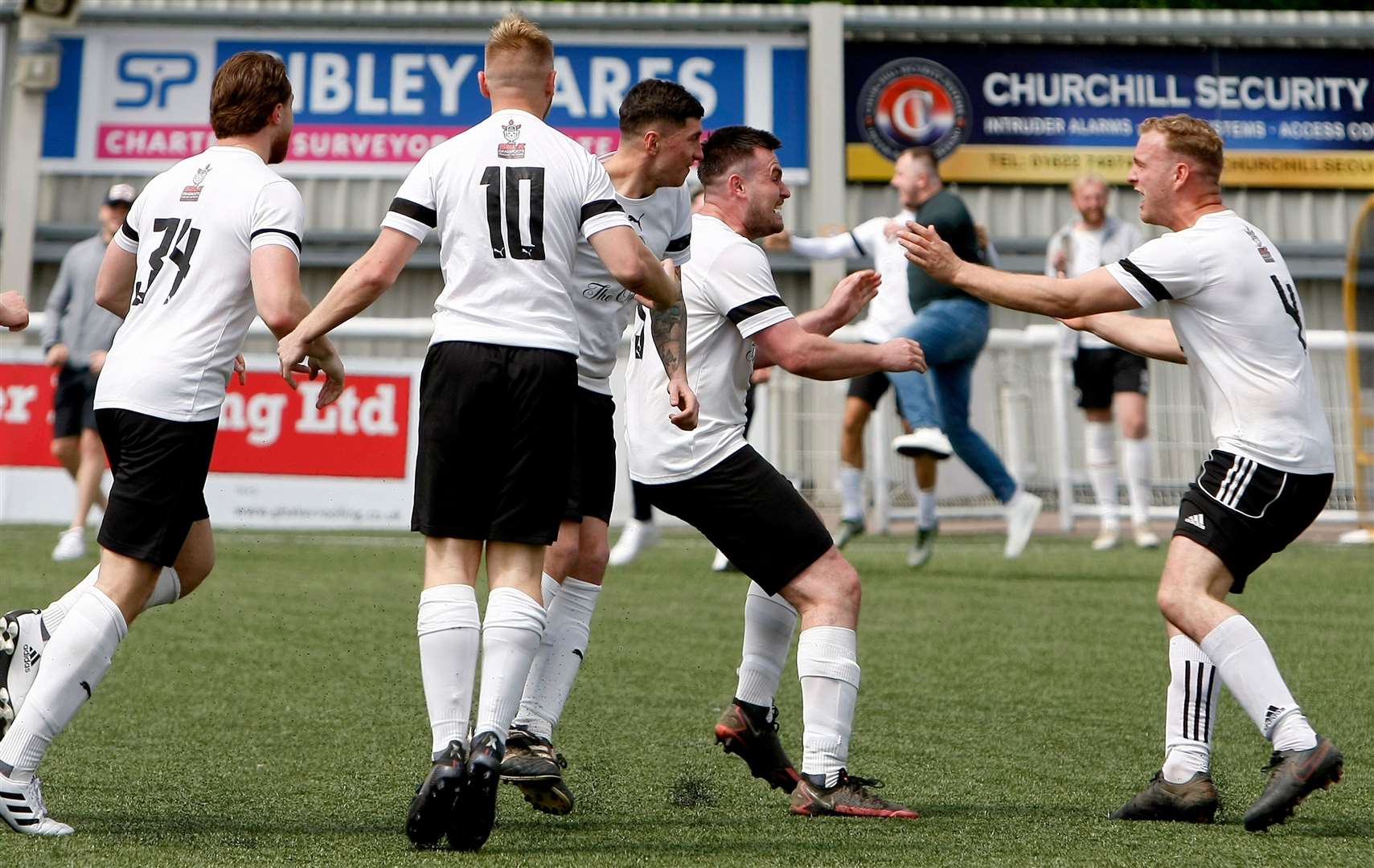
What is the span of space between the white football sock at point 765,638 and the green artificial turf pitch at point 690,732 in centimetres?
31

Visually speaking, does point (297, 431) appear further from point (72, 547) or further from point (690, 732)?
point (690, 732)

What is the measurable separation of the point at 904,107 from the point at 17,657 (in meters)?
15.4

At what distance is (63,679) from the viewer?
3.69 m

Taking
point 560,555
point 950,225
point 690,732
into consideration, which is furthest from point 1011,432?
point 560,555

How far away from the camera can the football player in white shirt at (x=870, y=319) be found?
31.0ft

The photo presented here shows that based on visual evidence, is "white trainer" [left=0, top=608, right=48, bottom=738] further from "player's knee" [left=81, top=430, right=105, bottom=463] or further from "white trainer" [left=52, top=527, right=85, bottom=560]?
"player's knee" [left=81, top=430, right=105, bottom=463]

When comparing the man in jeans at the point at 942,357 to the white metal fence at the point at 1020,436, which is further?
the white metal fence at the point at 1020,436

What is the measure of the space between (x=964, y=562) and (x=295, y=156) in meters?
10.6

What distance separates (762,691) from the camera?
14.4 feet

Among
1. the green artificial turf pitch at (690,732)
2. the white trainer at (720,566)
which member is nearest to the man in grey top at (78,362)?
the green artificial turf pitch at (690,732)

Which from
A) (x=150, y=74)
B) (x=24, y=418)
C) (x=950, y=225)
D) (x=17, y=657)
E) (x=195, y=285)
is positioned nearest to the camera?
(x=195, y=285)

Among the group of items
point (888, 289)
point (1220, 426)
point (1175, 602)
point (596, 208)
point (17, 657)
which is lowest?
point (17, 657)

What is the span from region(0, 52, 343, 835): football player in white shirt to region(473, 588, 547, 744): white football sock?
0.69m

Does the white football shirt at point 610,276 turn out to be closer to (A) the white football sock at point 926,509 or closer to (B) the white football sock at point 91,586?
(B) the white football sock at point 91,586
